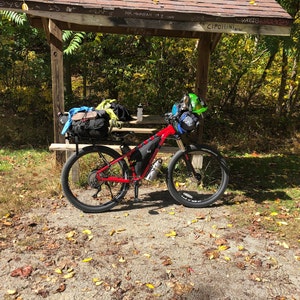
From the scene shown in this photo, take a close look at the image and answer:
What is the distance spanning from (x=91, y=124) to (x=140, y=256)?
162 cm

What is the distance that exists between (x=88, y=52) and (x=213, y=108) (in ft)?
11.0

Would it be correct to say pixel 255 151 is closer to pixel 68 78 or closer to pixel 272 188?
pixel 272 188

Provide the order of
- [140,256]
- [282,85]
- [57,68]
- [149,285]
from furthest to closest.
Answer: [282,85]
[57,68]
[140,256]
[149,285]

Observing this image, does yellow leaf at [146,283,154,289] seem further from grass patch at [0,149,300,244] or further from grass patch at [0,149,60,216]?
grass patch at [0,149,60,216]

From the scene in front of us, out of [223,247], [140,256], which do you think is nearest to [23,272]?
[140,256]

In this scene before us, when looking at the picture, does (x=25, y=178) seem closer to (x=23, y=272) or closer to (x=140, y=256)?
(x=23, y=272)

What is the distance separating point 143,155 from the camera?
14.7 ft

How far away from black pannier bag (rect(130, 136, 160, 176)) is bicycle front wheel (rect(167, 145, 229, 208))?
31 centimetres

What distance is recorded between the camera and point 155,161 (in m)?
4.62

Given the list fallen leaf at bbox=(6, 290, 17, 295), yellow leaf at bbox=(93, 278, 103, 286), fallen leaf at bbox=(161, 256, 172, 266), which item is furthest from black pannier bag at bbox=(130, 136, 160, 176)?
fallen leaf at bbox=(6, 290, 17, 295)

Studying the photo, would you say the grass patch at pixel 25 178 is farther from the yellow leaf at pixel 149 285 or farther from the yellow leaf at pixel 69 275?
the yellow leaf at pixel 149 285

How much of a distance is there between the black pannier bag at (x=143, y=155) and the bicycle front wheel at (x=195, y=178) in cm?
31

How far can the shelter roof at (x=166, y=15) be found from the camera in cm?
423

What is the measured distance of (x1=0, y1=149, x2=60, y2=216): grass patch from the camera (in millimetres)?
4738
